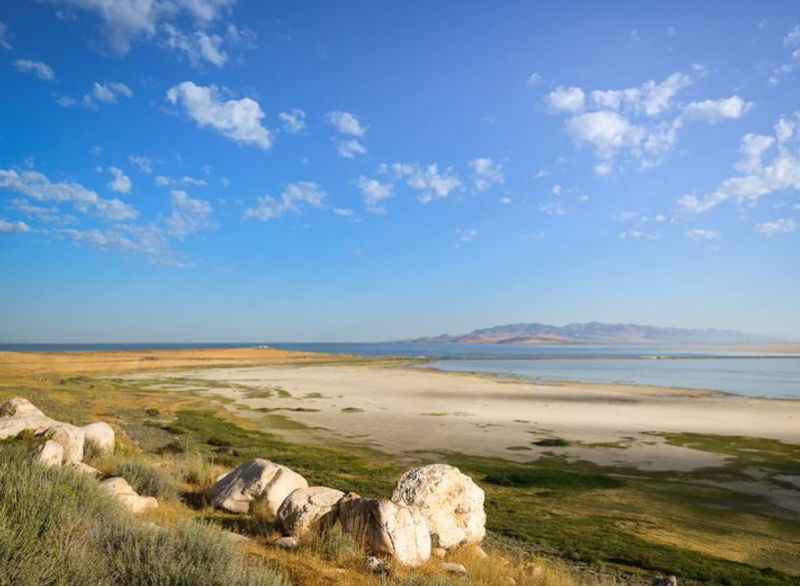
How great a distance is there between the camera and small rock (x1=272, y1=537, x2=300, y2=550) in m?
9.05

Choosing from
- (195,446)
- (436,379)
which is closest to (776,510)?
(195,446)

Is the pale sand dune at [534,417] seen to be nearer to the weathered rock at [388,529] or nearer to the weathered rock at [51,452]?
the weathered rock at [51,452]

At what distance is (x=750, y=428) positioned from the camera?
33156 mm

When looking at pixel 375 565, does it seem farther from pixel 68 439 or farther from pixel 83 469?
pixel 68 439

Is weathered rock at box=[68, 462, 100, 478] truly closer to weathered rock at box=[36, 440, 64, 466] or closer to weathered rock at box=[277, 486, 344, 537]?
weathered rock at box=[36, 440, 64, 466]

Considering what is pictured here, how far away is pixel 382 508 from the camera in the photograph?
29.3ft

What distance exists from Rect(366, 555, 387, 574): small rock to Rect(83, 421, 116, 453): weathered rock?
11.6 meters

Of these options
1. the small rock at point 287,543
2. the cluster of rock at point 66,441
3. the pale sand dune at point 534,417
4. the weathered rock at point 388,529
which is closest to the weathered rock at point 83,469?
the cluster of rock at point 66,441

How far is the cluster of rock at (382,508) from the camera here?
29.1ft

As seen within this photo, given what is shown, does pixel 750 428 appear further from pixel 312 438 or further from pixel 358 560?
pixel 358 560

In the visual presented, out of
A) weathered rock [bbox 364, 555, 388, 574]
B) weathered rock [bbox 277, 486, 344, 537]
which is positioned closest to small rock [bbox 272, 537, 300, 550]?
weathered rock [bbox 277, 486, 344, 537]

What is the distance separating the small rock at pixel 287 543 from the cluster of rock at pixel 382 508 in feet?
0.06

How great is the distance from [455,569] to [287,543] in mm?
2853

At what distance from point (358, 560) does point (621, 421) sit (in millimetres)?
31261
